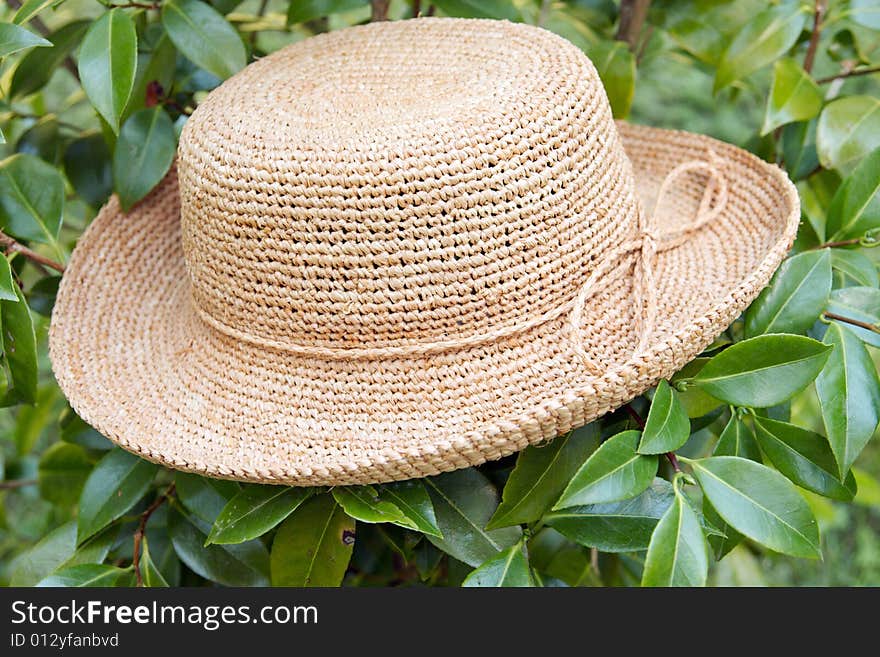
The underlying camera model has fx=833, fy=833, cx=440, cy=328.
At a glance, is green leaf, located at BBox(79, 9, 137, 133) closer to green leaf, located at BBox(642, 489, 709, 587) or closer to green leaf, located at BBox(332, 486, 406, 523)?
green leaf, located at BBox(332, 486, 406, 523)

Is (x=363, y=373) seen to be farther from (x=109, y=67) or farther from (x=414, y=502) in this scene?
(x=109, y=67)

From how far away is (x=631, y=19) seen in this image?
1.23 metres

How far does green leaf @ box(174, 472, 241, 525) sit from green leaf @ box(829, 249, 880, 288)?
75cm

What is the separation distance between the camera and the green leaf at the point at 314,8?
41.2 inches

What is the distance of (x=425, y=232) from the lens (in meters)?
0.75

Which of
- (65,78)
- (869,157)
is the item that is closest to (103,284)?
(869,157)

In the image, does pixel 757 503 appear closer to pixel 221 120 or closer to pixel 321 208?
pixel 321 208

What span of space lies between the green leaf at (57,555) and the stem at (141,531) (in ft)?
0.13

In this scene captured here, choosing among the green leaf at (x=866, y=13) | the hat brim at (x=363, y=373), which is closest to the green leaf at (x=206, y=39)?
the hat brim at (x=363, y=373)

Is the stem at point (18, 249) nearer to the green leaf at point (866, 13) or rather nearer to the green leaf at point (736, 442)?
the green leaf at point (736, 442)

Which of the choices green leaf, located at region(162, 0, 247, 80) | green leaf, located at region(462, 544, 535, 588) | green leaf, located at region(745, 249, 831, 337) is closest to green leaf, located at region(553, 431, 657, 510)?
green leaf, located at region(462, 544, 535, 588)

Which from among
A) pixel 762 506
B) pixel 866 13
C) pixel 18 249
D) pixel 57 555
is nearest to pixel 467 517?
pixel 762 506

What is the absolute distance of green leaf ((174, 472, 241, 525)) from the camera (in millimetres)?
955

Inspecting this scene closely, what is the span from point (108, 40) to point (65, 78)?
6.68 ft
